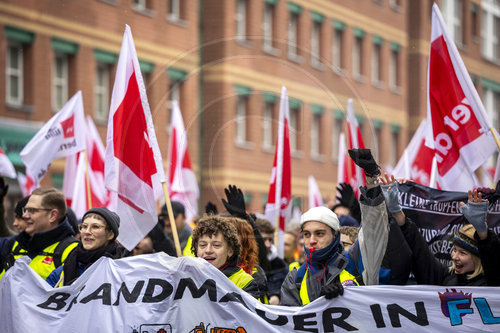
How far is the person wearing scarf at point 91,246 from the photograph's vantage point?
7441 millimetres

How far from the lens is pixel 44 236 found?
7.86m

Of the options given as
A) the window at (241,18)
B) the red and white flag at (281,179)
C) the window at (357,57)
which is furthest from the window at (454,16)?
the red and white flag at (281,179)

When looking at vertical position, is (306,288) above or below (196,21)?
below

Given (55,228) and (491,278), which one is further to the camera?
(55,228)

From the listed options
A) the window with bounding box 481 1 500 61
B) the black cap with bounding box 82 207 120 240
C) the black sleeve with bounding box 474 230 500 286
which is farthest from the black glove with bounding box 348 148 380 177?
the window with bounding box 481 1 500 61

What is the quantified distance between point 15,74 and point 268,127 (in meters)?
15.0

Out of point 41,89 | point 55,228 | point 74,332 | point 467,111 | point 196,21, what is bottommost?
point 74,332

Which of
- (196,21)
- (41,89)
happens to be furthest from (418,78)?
(41,89)

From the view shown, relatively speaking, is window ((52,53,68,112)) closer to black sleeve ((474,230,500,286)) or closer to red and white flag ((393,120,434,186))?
red and white flag ((393,120,434,186))

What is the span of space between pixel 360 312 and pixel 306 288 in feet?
1.30

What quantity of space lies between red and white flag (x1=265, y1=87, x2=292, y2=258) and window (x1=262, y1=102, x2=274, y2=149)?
2.01 ft

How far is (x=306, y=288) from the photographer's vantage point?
22.4 feet

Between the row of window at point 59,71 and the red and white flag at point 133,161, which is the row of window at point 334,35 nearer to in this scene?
the row of window at point 59,71

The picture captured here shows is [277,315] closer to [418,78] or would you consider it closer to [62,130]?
[62,130]
